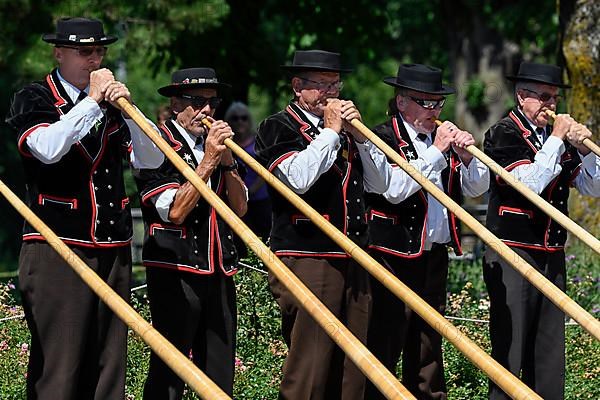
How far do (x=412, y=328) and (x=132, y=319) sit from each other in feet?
8.60

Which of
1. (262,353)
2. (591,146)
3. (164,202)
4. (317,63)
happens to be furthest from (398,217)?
(262,353)

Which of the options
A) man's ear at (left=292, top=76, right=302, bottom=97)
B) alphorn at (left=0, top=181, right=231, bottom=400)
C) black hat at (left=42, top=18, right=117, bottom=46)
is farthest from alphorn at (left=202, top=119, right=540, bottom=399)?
alphorn at (left=0, top=181, right=231, bottom=400)

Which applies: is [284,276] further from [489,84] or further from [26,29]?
[489,84]

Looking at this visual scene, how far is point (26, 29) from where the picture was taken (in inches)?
571

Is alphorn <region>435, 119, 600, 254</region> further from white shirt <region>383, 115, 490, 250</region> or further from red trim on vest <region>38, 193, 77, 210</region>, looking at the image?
red trim on vest <region>38, 193, 77, 210</region>

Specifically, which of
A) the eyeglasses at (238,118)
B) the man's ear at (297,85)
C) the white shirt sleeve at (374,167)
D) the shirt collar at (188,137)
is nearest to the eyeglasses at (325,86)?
the man's ear at (297,85)

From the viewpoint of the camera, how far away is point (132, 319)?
5551mm

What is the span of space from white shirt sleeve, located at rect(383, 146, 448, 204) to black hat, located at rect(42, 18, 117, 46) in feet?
5.82

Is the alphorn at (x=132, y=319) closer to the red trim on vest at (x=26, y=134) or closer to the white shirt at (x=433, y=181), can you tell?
the red trim on vest at (x=26, y=134)

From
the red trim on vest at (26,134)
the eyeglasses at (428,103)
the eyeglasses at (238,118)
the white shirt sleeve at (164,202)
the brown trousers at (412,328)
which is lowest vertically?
the brown trousers at (412,328)

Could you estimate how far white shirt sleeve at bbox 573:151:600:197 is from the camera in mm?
7891

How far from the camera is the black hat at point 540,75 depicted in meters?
7.90

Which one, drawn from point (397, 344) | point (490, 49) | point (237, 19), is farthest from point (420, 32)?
point (397, 344)

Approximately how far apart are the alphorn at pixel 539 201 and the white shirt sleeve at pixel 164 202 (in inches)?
66.6
